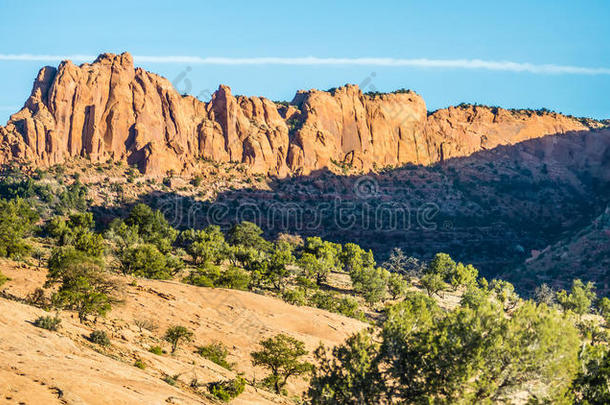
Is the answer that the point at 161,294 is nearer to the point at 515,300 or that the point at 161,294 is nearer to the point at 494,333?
the point at 494,333

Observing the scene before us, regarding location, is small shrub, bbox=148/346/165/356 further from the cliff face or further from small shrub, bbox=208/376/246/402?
the cliff face

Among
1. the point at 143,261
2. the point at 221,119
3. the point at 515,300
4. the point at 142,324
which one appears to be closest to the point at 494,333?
the point at 142,324

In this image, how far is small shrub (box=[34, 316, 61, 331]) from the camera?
28.9 meters

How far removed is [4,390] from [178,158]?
371 feet

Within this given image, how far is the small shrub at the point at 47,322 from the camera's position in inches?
1136

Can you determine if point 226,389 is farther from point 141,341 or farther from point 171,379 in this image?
point 141,341

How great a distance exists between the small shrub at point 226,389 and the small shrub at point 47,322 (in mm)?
9252

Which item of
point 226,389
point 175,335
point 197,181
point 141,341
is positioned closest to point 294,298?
point 175,335

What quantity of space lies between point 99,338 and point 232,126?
11469 cm

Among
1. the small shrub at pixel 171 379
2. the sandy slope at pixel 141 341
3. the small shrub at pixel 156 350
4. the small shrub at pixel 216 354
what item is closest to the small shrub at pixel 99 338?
the sandy slope at pixel 141 341

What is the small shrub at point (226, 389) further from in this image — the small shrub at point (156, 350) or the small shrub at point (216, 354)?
the small shrub at point (216, 354)

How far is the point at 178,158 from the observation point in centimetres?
12862

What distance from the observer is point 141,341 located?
118 feet

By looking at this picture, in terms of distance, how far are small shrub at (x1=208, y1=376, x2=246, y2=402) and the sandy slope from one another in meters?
0.63
